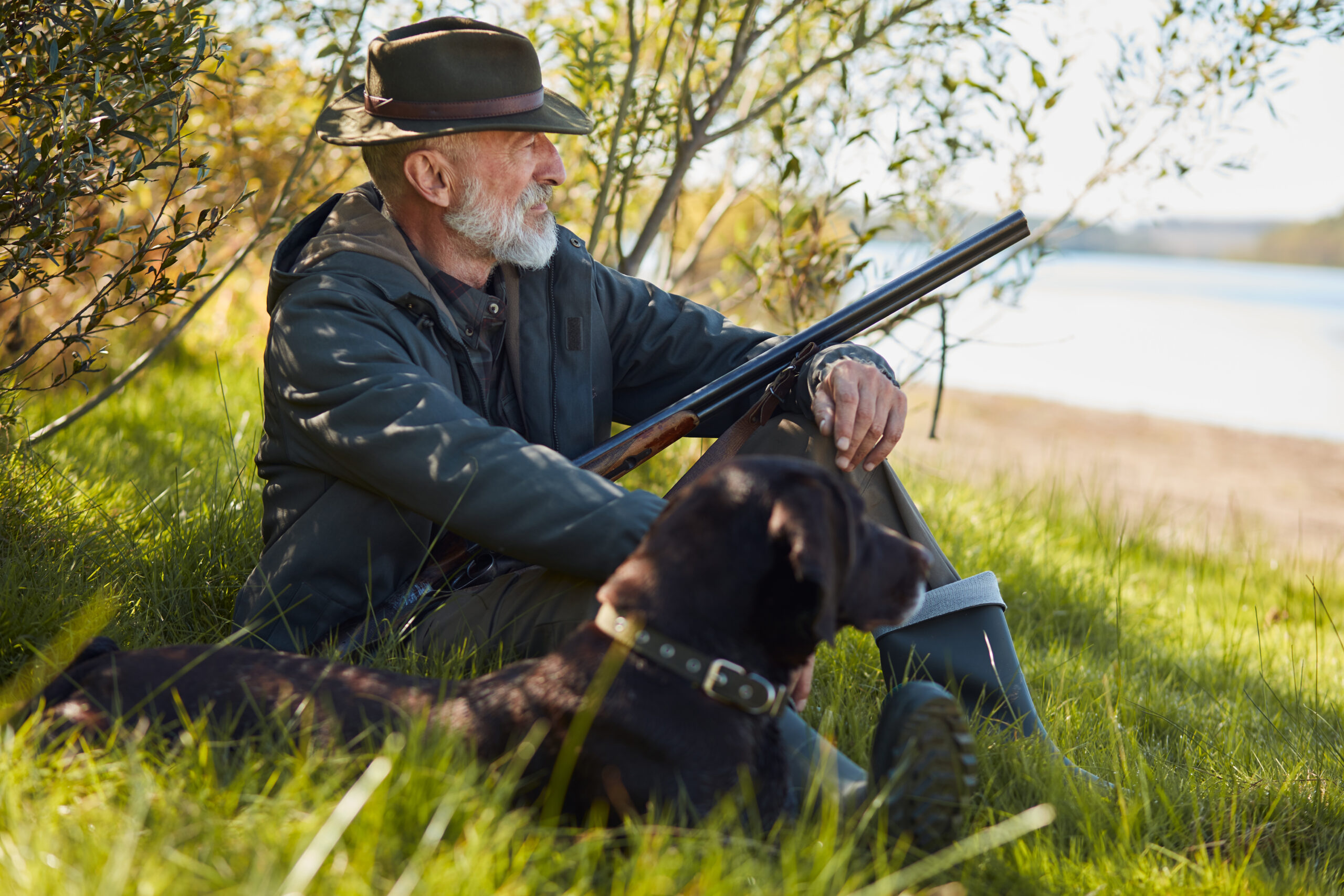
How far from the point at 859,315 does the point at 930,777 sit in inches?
74.5

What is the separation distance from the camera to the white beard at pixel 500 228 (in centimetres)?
347

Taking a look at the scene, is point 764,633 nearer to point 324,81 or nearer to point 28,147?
point 28,147

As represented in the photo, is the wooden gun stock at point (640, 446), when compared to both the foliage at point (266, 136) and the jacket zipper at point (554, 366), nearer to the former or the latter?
the jacket zipper at point (554, 366)

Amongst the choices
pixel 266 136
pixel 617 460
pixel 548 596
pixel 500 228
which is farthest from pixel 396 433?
pixel 266 136

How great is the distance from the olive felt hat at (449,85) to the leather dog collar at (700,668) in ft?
6.58

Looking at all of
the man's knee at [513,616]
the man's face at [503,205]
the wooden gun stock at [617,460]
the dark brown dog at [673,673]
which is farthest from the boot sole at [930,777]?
the man's face at [503,205]

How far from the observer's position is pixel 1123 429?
15.4 m

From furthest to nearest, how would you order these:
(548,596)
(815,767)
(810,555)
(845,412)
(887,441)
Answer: (887,441) → (845,412) → (548,596) → (815,767) → (810,555)

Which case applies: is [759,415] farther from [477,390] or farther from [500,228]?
[500,228]

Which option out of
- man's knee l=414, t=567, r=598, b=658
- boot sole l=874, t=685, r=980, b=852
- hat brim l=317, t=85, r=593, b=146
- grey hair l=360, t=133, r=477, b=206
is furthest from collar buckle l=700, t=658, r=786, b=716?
grey hair l=360, t=133, r=477, b=206

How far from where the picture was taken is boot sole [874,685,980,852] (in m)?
2.18

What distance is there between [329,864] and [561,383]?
6.52 ft

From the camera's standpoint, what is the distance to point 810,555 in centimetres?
195

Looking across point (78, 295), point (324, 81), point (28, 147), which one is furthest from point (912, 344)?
point (78, 295)
